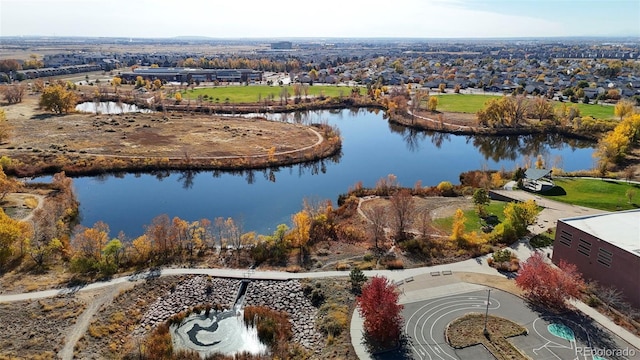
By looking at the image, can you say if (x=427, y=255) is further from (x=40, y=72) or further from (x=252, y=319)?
(x=40, y=72)

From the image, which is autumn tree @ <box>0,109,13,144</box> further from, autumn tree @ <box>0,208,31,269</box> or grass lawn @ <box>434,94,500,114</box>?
grass lawn @ <box>434,94,500,114</box>

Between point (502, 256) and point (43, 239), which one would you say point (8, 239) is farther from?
point (502, 256)

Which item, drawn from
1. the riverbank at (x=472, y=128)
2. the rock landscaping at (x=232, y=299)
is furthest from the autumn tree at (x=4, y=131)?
the riverbank at (x=472, y=128)

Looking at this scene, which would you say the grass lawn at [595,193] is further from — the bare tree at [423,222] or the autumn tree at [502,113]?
the autumn tree at [502,113]

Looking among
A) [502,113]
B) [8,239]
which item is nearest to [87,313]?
[8,239]

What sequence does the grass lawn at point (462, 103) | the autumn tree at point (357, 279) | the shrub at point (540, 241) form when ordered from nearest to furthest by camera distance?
the autumn tree at point (357, 279), the shrub at point (540, 241), the grass lawn at point (462, 103)

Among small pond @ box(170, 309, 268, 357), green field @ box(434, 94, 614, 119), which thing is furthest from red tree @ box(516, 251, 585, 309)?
green field @ box(434, 94, 614, 119)
